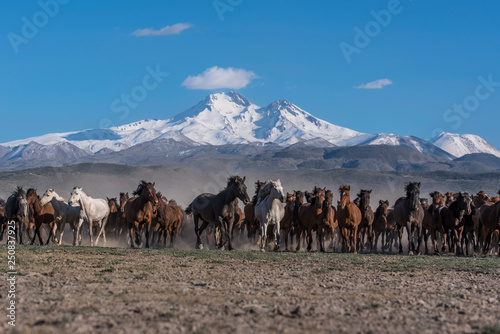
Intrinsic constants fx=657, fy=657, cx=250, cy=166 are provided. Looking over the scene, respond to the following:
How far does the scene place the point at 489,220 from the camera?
2483cm

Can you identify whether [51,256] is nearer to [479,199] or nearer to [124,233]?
[124,233]

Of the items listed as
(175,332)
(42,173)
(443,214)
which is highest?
(42,173)

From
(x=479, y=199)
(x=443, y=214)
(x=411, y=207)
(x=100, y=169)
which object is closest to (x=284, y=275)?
(x=411, y=207)

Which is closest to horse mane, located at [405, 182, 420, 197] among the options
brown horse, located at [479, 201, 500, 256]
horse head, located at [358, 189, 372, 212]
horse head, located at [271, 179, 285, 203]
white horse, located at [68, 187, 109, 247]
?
horse head, located at [358, 189, 372, 212]

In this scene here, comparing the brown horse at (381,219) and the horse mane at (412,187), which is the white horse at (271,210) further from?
the brown horse at (381,219)

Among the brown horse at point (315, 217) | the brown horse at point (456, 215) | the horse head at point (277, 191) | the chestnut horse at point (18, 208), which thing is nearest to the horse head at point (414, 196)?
the brown horse at point (456, 215)

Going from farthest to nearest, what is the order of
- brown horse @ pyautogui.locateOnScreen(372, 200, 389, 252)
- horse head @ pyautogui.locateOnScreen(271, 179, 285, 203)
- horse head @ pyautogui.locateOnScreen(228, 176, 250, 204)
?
brown horse @ pyautogui.locateOnScreen(372, 200, 389, 252), horse head @ pyautogui.locateOnScreen(228, 176, 250, 204), horse head @ pyautogui.locateOnScreen(271, 179, 285, 203)

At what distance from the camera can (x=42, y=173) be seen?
13625 centimetres

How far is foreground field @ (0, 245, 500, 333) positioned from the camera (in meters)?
8.65

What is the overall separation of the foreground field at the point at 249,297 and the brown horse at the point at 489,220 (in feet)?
22.3

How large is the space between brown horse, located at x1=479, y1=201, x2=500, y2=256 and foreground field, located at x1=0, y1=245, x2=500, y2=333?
22.3 feet

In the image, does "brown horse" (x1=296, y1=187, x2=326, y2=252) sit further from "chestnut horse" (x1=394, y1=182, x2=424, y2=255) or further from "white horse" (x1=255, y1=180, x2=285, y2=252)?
"chestnut horse" (x1=394, y1=182, x2=424, y2=255)

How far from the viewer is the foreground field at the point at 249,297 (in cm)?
865

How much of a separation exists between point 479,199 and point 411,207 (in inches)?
311
